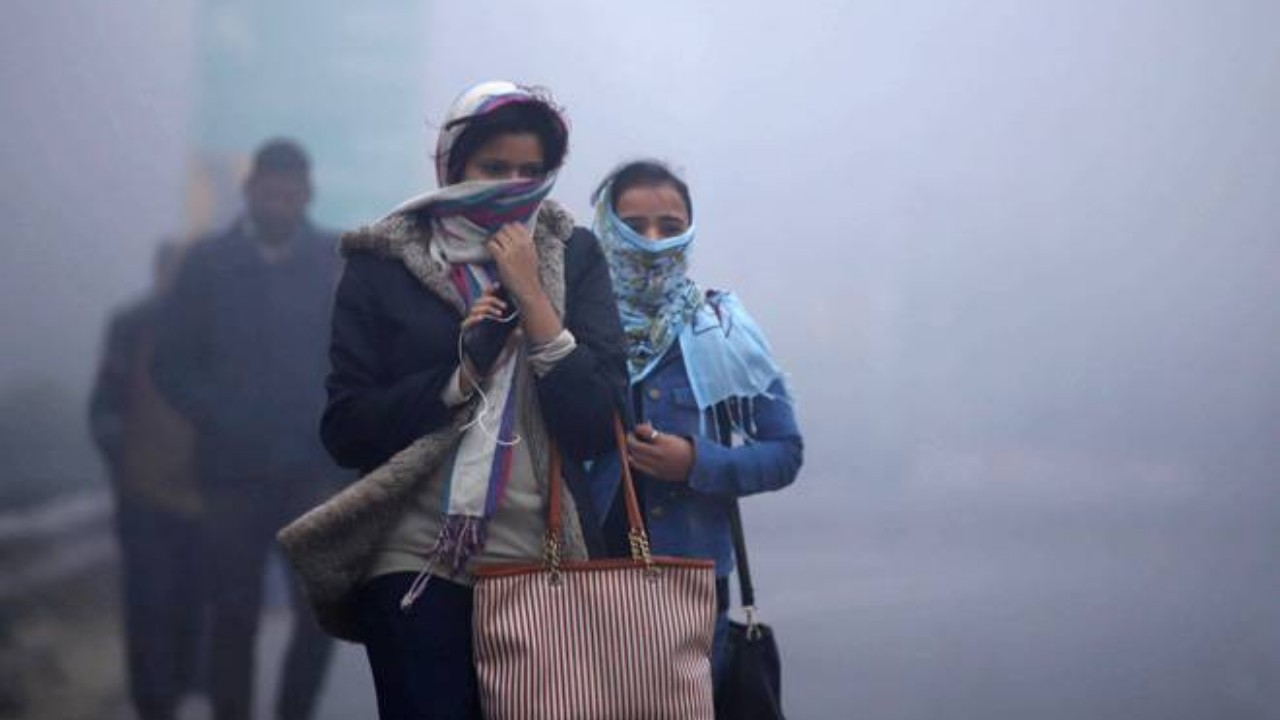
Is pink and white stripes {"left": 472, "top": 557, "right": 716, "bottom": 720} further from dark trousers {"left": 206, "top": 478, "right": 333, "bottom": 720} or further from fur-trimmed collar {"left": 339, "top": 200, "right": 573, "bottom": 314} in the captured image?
dark trousers {"left": 206, "top": 478, "right": 333, "bottom": 720}

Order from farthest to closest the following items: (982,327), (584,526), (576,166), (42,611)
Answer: (982,327) < (576,166) < (42,611) < (584,526)

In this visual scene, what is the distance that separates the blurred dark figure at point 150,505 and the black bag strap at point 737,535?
96cm

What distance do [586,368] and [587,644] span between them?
360mm

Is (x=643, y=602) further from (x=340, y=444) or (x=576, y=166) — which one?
(x=576, y=166)

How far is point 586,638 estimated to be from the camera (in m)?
1.90

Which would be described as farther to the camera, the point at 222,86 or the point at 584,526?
the point at 222,86

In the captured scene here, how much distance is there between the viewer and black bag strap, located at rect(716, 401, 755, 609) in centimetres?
251

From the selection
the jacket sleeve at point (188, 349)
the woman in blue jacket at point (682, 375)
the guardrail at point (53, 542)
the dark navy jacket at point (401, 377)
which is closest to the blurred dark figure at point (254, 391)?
the jacket sleeve at point (188, 349)

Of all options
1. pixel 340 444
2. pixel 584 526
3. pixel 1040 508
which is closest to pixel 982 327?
pixel 1040 508

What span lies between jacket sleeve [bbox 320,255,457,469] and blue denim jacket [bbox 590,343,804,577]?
478mm

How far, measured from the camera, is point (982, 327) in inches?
131

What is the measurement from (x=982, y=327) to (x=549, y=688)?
177 cm

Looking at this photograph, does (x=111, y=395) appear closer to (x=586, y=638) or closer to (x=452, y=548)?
(x=452, y=548)

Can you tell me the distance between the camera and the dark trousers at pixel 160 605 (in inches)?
104
